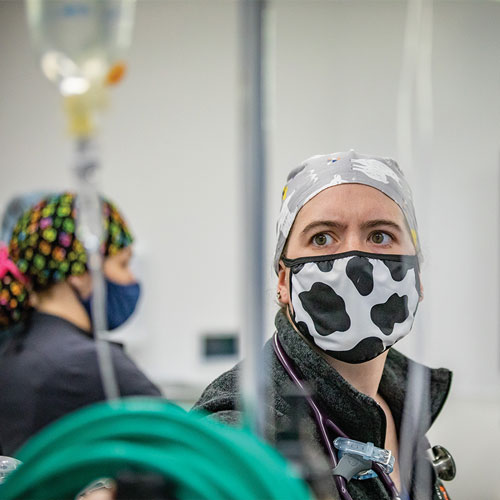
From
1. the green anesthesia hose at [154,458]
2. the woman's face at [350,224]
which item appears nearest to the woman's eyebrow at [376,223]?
the woman's face at [350,224]

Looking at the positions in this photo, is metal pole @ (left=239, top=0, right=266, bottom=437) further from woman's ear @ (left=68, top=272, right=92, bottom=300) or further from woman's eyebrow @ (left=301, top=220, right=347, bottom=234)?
woman's ear @ (left=68, top=272, right=92, bottom=300)

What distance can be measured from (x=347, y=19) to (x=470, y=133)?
770 millimetres

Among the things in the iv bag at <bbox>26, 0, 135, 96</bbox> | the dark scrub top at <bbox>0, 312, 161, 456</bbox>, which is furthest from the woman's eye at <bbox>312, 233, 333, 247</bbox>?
the dark scrub top at <bbox>0, 312, 161, 456</bbox>

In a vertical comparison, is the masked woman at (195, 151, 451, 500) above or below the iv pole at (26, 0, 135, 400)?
below

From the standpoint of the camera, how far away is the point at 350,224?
3.25 ft

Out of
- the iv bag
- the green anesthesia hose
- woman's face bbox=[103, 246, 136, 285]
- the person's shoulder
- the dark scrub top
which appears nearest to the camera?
the green anesthesia hose

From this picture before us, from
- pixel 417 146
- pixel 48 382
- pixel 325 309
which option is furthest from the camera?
pixel 48 382

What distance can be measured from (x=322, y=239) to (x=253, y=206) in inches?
14.9

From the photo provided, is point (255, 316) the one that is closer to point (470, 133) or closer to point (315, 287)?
point (315, 287)

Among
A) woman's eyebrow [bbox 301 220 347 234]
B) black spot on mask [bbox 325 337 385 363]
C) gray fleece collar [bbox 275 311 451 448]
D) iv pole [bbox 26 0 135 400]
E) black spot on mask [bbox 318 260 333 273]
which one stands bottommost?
gray fleece collar [bbox 275 311 451 448]

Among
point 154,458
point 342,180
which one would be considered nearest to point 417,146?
point 342,180

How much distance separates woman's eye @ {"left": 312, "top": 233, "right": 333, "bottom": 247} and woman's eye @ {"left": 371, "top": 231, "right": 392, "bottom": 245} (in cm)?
6

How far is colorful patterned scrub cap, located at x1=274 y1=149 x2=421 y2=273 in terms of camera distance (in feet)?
3.24

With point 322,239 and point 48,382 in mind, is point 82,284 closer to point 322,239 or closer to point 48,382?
point 48,382
